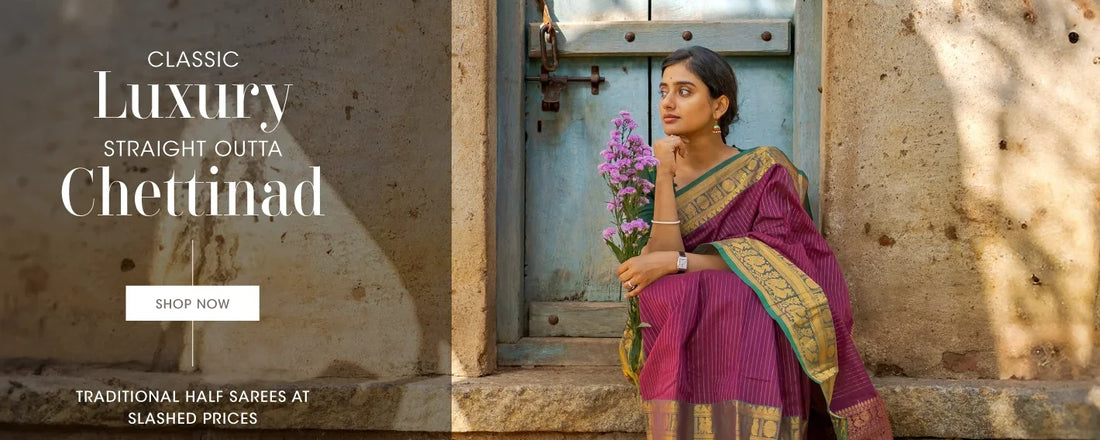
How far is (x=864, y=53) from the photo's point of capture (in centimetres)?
302

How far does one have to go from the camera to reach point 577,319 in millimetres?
3434

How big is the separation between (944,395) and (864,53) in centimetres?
107

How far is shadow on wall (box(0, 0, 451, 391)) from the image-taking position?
3176 millimetres

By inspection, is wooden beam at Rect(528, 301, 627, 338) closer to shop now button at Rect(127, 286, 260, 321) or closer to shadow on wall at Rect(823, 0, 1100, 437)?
shadow on wall at Rect(823, 0, 1100, 437)

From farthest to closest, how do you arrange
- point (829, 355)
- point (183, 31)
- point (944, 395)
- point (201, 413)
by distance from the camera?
point (183, 31) < point (201, 413) < point (944, 395) < point (829, 355)

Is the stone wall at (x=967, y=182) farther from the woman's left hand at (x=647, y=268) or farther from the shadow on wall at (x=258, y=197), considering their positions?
the shadow on wall at (x=258, y=197)

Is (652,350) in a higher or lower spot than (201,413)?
higher

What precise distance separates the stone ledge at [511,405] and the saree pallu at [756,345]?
407 mm

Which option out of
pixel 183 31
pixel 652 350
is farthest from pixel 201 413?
pixel 652 350

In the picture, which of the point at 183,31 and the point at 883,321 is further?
the point at 183,31

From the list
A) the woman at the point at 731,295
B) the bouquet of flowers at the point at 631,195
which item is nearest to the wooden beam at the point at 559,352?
the bouquet of flowers at the point at 631,195

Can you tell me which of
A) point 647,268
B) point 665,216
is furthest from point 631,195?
point 647,268

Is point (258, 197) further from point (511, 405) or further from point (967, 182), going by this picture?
point (967, 182)

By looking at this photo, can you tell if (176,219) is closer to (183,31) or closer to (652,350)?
(183,31)
